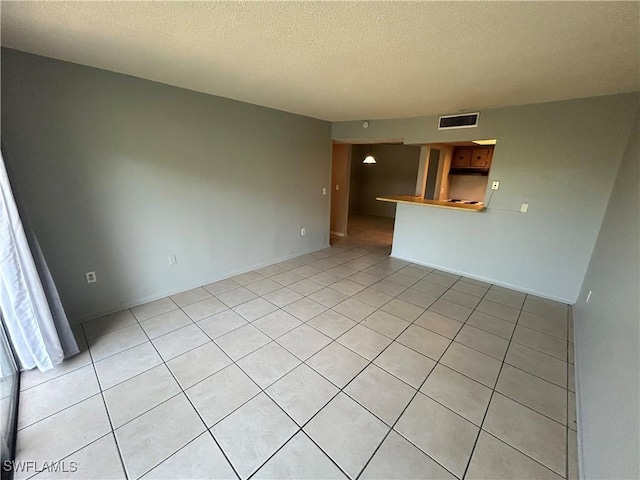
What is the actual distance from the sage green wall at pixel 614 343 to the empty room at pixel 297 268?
2 cm

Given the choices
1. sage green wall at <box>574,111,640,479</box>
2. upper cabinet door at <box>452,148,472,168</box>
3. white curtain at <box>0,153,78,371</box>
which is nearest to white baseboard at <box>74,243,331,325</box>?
white curtain at <box>0,153,78,371</box>

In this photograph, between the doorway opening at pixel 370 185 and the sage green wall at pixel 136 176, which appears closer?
the sage green wall at pixel 136 176

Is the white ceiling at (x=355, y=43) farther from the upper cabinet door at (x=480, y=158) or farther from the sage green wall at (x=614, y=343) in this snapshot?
the upper cabinet door at (x=480, y=158)

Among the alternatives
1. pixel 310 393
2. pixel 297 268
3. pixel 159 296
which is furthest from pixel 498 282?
pixel 159 296

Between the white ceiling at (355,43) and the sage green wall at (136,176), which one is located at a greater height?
the white ceiling at (355,43)

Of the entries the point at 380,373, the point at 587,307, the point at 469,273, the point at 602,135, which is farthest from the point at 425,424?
the point at 602,135

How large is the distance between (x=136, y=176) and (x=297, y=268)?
91.2 inches

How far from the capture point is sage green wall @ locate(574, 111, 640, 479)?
3.63 feet

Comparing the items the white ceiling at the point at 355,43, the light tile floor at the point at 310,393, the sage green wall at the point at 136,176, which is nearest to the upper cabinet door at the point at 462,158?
the white ceiling at the point at 355,43

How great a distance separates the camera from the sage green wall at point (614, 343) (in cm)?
111

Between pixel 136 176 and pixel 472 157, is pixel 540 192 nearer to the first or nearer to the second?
pixel 472 157

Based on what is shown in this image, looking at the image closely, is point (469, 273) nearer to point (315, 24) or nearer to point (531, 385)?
point (531, 385)

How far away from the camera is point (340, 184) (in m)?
5.80

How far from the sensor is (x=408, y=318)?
269cm
